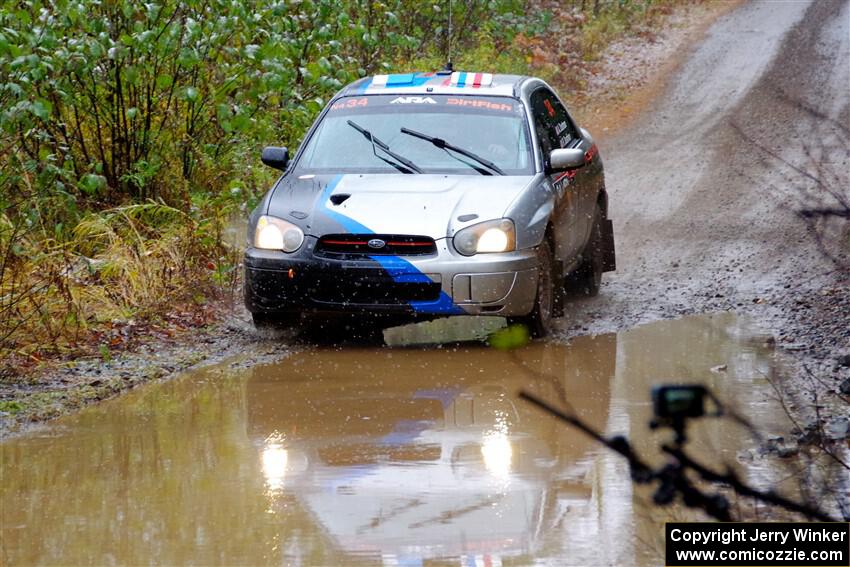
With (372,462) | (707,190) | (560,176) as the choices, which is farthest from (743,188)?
(372,462)

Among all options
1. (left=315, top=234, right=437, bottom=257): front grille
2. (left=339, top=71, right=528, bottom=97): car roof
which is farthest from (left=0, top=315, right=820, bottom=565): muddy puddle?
(left=339, top=71, right=528, bottom=97): car roof

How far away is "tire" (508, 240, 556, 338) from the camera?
333 inches

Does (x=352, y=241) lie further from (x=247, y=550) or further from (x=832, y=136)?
(x=832, y=136)

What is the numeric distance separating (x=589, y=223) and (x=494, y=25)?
10.6 m

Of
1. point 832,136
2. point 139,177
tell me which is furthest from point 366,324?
point 832,136

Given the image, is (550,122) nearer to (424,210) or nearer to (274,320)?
(424,210)

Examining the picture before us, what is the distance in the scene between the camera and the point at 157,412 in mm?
6910

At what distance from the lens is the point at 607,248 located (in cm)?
1077

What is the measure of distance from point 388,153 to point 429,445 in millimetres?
3371

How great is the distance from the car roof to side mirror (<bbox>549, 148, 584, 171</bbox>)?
0.86 metres

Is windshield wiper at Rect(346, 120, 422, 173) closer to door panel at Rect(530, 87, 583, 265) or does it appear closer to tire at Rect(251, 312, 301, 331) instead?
door panel at Rect(530, 87, 583, 265)

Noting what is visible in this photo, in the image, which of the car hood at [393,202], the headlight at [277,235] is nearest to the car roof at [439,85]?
the car hood at [393,202]

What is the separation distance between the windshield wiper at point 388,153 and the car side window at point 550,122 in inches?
37.4

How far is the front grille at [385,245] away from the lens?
8.13m
